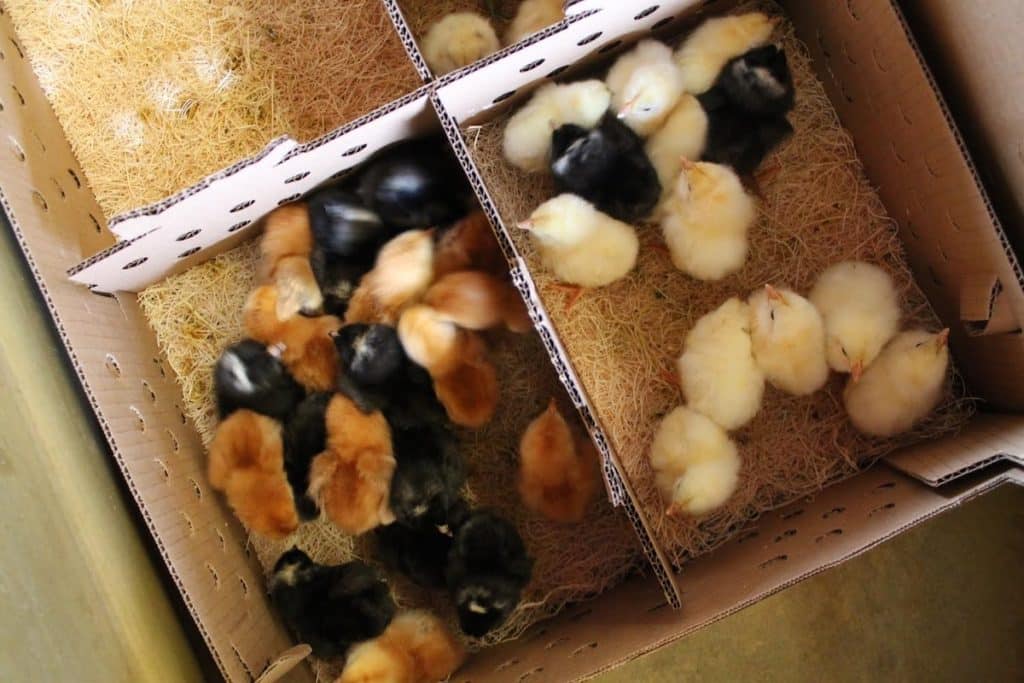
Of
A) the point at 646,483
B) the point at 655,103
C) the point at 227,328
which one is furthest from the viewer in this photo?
the point at 227,328

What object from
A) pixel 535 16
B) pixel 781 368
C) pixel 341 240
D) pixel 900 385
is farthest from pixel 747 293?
pixel 341 240

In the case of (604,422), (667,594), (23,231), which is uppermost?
(23,231)

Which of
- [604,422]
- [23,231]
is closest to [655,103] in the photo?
[604,422]

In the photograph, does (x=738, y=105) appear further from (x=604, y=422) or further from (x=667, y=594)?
(x=667, y=594)

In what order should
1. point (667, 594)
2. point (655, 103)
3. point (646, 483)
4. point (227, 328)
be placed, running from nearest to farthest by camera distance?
point (667, 594), point (655, 103), point (646, 483), point (227, 328)

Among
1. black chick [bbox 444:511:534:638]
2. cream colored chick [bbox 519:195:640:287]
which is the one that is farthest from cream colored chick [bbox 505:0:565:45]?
black chick [bbox 444:511:534:638]

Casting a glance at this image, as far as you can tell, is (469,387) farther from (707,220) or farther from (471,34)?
(471,34)

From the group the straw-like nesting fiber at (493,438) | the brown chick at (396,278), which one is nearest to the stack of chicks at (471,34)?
the brown chick at (396,278)
